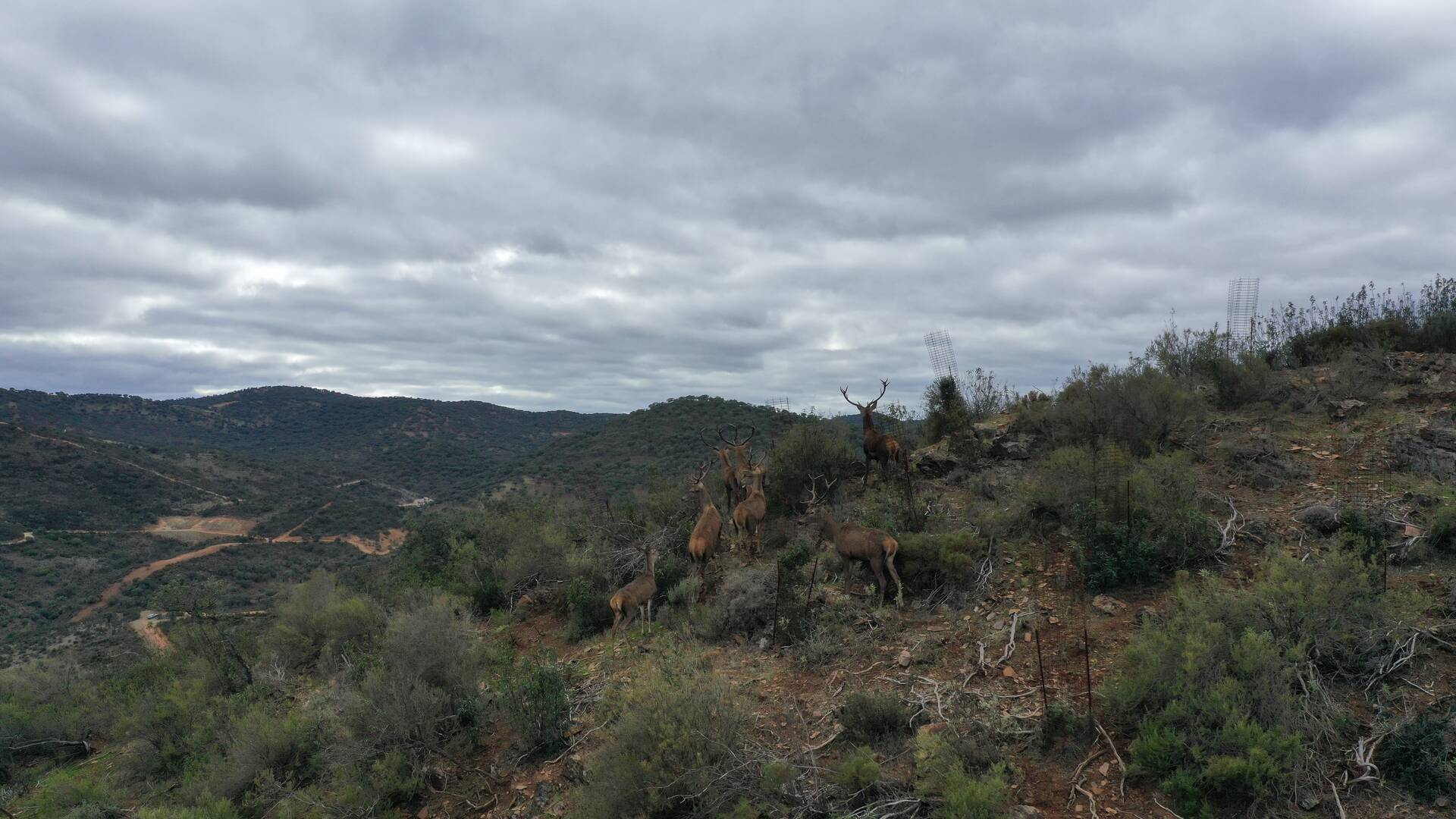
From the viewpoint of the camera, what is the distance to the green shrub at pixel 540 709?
7555 mm

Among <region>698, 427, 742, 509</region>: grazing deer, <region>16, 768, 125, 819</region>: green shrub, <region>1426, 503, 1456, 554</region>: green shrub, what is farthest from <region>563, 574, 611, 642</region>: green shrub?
<region>1426, 503, 1456, 554</region>: green shrub

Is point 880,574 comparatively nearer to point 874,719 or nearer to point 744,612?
point 744,612

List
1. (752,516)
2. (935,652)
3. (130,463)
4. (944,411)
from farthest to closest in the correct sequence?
(130,463) < (944,411) < (752,516) < (935,652)

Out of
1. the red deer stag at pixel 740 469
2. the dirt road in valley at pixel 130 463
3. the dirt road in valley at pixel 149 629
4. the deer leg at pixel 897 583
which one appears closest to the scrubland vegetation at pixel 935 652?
the deer leg at pixel 897 583

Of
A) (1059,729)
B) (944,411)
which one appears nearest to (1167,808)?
(1059,729)

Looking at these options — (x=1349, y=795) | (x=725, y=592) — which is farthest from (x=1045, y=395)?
(x=1349, y=795)

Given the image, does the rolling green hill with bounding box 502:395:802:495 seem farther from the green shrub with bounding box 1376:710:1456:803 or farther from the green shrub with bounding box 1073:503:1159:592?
the green shrub with bounding box 1376:710:1456:803

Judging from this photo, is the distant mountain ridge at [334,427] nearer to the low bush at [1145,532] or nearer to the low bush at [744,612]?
the low bush at [744,612]

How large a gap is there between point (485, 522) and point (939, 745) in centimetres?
1373

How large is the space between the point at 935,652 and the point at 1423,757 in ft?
12.0

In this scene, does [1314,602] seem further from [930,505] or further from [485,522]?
[485,522]

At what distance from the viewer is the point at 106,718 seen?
13.4m

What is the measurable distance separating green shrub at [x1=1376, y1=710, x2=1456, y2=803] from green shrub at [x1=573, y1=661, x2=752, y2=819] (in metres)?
4.57

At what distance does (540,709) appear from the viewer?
25.1 ft
